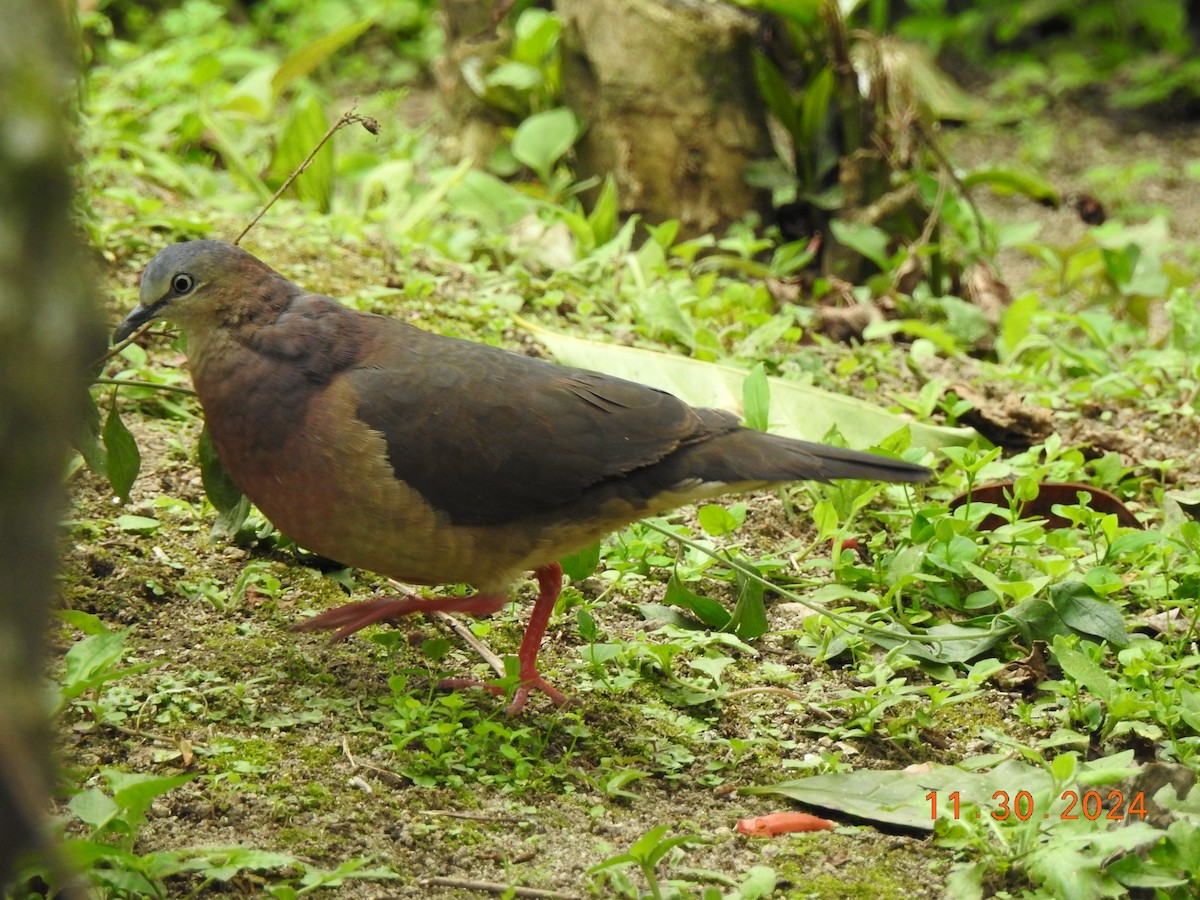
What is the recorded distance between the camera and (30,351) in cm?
160

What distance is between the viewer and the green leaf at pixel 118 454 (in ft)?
10.7

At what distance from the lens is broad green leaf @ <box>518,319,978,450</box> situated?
4.45m

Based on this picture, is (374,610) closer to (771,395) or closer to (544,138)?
(771,395)

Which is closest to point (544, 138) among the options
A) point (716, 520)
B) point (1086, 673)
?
point (716, 520)

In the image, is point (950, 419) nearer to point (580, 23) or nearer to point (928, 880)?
point (928, 880)

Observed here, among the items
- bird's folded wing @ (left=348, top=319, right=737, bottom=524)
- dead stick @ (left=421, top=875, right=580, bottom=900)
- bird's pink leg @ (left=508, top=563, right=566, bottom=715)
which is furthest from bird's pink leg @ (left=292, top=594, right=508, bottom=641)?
dead stick @ (left=421, top=875, right=580, bottom=900)

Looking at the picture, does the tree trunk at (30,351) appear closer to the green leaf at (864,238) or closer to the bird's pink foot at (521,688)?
the bird's pink foot at (521,688)

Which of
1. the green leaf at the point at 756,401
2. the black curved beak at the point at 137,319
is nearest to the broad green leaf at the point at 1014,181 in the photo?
the green leaf at the point at 756,401

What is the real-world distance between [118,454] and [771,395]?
2252mm

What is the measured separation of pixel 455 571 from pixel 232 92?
193 inches

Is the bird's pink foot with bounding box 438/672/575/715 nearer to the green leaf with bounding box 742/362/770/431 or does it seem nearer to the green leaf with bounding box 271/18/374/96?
the green leaf with bounding box 742/362/770/431

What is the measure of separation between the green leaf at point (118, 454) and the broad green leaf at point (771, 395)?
5.92 feet

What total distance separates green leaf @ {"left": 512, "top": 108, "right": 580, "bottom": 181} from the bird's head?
3.25 m

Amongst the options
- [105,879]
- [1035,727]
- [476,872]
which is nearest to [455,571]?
[476,872]
